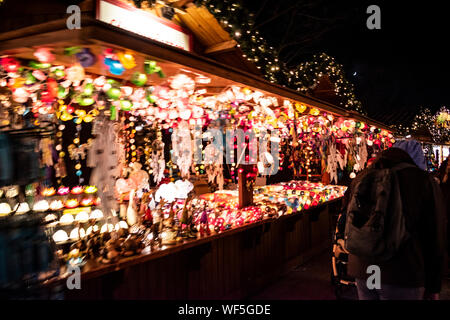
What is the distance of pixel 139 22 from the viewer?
3.28 m

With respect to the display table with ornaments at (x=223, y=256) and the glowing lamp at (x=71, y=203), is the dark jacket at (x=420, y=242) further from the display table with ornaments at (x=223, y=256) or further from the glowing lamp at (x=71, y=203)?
the glowing lamp at (x=71, y=203)

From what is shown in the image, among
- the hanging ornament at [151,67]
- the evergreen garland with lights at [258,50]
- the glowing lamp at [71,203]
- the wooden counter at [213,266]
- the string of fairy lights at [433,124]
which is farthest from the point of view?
the string of fairy lights at [433,124]

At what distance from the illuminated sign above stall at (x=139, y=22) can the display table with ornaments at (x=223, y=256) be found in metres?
2.22

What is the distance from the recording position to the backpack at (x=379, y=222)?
2.40 meters

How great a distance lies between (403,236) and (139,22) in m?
3.13

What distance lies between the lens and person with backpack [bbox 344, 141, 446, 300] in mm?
2412

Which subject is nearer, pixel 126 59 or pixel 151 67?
pixel 126 59

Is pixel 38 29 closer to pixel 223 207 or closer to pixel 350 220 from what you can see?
pixel 350 220

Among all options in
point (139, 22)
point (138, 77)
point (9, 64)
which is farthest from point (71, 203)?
point (139, 22)

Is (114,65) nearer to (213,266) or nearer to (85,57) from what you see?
(85,57)

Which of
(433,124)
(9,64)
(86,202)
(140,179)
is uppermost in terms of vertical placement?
(433,124)

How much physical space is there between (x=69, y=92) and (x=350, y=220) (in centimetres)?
328

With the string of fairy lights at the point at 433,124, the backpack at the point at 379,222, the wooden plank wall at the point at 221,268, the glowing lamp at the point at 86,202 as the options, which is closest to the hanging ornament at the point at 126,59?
the wooden plank wall at the point at 221,268

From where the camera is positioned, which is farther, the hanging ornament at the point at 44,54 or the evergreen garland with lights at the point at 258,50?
the evergreen garland with lights at the point at 258,50
